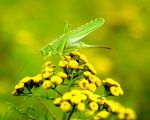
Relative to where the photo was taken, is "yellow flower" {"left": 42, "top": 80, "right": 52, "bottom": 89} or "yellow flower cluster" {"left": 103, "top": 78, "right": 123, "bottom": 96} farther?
"yellow flower cluster" {"left": 103, "top": 78, "right": 123, "bottom": 96}

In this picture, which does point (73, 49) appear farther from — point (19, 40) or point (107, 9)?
point (107, 9)

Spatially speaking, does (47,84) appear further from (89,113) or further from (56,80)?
(89,113)

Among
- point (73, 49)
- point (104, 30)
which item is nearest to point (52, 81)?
point (73, 49)

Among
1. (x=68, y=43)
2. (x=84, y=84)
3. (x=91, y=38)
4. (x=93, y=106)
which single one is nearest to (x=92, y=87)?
(x=84, y=84)

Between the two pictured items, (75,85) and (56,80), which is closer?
(56,80)

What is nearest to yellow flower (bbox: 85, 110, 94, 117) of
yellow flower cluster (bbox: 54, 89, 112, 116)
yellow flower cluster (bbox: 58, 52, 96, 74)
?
yellow flower cluster (bbox: 54, 89, 112, 116)

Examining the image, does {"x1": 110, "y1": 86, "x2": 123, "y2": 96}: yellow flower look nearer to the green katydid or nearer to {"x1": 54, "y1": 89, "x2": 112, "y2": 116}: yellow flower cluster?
{"x1": 54, "y1": 89, "x2": 112, "y2": 116}: yellow flower cluster
